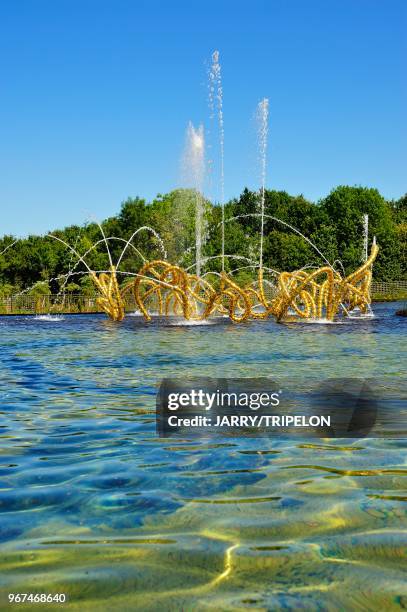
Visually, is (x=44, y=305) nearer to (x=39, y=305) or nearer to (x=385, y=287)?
(x=39, y=305)

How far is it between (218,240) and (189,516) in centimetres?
6132

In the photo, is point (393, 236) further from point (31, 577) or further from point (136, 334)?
point (31, 577)

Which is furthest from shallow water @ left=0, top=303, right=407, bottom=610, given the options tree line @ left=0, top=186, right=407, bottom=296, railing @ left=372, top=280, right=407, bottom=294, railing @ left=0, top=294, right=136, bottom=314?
railing @ left=372, top=280, right=407, bottom=294

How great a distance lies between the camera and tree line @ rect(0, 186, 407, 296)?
182 ft

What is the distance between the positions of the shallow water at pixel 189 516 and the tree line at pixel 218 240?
4773cm

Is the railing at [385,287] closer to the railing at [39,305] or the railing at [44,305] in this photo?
the railing at [44,305]

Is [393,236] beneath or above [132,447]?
above

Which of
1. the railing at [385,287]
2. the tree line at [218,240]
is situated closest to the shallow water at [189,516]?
the tree line at [218,240]

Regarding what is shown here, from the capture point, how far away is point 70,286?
45969mm

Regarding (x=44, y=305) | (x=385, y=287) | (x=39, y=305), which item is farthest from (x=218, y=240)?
(x=39, y=305)

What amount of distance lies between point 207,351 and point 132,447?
28.2ft

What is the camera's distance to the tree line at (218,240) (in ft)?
182

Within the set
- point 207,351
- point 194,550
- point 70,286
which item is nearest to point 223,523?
point 194,550

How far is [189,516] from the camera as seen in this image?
122 inches
